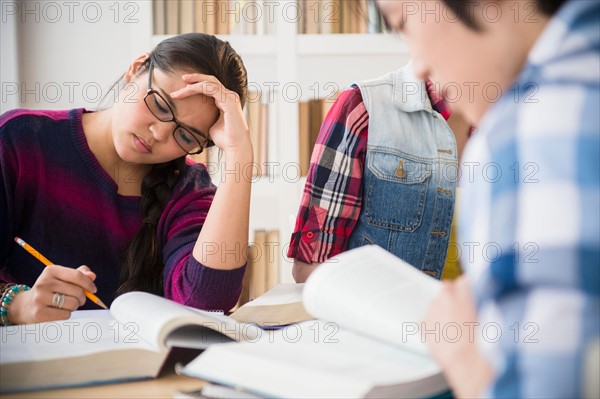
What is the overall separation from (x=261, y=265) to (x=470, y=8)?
2.27m

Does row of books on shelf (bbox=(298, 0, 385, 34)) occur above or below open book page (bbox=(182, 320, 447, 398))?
above

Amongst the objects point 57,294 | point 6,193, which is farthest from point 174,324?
point 6,193

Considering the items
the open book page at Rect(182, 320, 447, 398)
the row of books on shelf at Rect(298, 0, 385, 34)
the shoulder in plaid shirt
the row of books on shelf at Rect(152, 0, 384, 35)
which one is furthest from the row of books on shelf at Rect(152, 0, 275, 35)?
the open book page at Rect(182, 320, 447, 398)

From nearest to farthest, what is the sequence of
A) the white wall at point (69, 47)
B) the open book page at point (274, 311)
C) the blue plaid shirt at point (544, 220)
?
the blue plaid shirt at point (544, 220) < the open book page at point (274, 311) < the white wall at point (69, 47)

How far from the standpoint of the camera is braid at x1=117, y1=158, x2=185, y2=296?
4.67 ft

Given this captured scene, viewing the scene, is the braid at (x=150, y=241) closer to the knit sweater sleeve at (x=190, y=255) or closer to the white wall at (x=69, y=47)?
the knit sweater sleeve at (x=190, y=255)

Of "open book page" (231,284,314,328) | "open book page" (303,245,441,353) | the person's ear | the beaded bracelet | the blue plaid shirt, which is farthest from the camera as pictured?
the person's ear

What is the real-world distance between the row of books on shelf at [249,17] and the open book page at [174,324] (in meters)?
2.01

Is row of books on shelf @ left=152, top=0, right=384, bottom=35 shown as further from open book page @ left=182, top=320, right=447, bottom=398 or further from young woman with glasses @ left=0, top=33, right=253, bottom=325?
open book page @ left=182, top=320, right=447, bottom=398

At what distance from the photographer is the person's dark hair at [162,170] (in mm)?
1383

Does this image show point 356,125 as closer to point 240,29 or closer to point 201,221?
point 201,221

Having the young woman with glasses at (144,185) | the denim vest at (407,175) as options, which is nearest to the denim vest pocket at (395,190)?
the denim vest at (407,175)

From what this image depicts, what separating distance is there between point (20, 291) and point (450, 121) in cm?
95

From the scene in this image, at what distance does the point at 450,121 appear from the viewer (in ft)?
5.23
